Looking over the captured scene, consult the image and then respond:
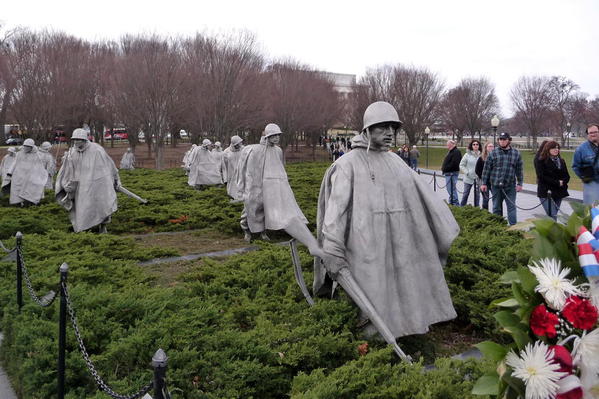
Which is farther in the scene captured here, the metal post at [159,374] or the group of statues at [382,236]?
the group of statues at [382,236]

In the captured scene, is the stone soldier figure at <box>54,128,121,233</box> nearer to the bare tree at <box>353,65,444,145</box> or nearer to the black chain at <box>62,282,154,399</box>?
the black chain at <box>62,282,154,399</box>

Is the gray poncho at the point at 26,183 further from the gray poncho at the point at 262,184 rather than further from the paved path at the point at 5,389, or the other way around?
the paved path at the point at 5,389

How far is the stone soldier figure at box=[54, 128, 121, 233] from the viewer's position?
34.3ft

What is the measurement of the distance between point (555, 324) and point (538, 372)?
197 millimetres

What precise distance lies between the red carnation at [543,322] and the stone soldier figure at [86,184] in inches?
383

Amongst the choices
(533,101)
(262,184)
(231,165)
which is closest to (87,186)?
(262,184)

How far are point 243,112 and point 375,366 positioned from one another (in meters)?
29.9

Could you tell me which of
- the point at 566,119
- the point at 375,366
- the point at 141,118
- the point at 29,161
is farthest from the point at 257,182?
the point at 566,119

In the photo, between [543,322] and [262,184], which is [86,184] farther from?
[543,322]

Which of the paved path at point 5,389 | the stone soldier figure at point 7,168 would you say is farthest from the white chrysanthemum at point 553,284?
the stone soldier figure at point 7,168

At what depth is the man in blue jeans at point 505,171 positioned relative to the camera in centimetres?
996

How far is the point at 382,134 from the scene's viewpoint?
15.2 ft

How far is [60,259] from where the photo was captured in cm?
752

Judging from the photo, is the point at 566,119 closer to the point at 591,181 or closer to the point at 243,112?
the point at 243,112
